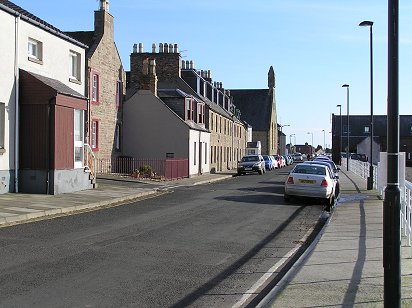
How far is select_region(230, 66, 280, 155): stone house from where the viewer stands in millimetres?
104875

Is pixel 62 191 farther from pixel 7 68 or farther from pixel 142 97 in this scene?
pixel 142 97

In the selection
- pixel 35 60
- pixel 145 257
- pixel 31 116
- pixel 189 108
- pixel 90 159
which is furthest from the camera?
pixel 189 108

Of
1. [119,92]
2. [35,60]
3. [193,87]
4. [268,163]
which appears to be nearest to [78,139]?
[35,60]

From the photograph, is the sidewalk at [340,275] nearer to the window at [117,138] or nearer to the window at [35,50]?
the window at [35,50]

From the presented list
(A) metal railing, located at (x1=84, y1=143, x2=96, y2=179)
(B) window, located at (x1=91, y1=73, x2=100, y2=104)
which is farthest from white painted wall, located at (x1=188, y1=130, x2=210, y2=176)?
(A) metal railing, located at (x1=84, y1=143, x2=96, y2=179)

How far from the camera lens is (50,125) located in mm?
19531

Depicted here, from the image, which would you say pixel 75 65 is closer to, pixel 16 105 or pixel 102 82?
pixel 16 105

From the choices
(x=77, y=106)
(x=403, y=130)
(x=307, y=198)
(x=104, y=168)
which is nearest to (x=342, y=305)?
(x=307, y=198)

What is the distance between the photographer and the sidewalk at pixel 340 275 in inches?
247

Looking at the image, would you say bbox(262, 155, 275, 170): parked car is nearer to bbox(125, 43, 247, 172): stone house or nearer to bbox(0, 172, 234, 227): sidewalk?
bbox(125, 43, 247, 172): stone house

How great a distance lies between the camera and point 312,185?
2006 cm

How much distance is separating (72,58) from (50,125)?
5.65 meters

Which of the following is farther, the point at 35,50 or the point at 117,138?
the point at 117,138

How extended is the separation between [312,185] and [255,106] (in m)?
90.9
